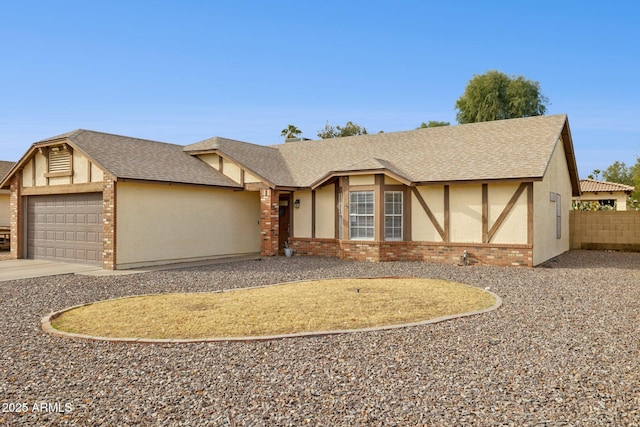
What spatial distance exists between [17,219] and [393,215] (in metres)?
14.8

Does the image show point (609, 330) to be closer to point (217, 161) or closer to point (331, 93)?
point (217, 161)

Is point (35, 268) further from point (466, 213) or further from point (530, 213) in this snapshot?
point (530, 213)

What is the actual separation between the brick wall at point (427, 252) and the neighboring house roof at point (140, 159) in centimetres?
498

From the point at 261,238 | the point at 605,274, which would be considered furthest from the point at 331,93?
the point at 605,274

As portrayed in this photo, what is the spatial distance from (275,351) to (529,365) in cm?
310

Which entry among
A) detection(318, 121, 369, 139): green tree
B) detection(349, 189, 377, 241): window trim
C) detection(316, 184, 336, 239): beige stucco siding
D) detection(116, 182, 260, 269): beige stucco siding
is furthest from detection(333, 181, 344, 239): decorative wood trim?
detection(318, 121, 369, 139): green tree

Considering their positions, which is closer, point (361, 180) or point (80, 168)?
point (80, 168)

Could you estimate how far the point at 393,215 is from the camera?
1670 centimetres

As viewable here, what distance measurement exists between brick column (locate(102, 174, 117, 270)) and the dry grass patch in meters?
5.16

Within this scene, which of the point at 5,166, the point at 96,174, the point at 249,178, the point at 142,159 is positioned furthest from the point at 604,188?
the point at 5,166

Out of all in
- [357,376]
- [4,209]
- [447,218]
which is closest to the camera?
[357,376]

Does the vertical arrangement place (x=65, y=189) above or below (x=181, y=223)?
above

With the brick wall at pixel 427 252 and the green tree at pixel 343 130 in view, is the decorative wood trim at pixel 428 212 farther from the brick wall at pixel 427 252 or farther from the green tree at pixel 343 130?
the green tree at pixel 343 130

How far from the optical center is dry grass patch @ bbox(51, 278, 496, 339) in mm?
6949
